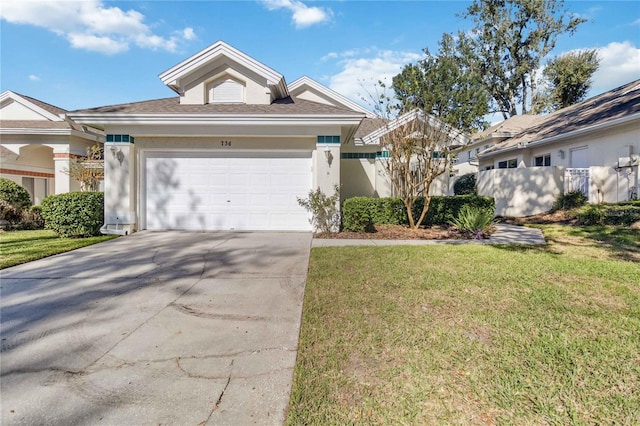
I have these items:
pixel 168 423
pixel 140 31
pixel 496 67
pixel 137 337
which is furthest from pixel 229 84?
→ pixel 496 67

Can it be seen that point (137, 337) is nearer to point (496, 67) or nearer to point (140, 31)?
point (140, 31)

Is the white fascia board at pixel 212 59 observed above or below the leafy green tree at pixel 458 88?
below

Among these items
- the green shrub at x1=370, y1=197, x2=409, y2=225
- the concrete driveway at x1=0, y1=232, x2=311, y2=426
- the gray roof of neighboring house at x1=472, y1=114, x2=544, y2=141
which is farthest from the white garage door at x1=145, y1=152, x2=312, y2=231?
the gray roof of neighboring house at x1=472, y1=114, x2=544, y2=141

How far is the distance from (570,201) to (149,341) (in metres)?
14.8

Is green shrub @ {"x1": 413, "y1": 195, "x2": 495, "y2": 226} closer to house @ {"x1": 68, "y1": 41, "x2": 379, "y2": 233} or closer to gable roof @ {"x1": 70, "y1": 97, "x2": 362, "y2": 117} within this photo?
house @ {"x1": 68, "y1": 41, "x2": 379, "y2": 233}

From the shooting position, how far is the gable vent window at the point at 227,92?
10828 millimetres

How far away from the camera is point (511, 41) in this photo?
29375mm

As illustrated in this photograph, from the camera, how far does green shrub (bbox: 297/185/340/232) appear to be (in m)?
9.21

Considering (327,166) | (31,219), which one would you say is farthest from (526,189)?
(31,219)

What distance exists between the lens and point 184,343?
10.1 ft

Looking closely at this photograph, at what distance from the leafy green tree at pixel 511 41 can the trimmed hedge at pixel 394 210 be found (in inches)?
1083

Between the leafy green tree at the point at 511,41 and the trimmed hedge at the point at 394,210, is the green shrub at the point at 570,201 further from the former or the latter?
the leafy green tree at the point at 511,41

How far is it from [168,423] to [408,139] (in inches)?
336

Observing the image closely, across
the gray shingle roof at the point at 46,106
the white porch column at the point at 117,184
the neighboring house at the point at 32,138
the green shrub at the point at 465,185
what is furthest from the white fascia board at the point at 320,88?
the gray shingle roof at the point at 46,106
